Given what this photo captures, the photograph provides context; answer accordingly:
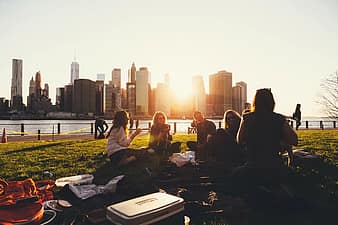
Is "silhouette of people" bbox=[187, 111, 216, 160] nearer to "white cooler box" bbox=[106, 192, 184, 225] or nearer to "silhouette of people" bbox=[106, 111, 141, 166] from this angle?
"silhouette of people" bbox=[106, 111, 141, 166]

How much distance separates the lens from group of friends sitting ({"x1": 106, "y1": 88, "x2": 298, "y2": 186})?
161 inches

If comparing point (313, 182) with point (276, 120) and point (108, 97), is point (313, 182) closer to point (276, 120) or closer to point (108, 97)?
point (276, 120)

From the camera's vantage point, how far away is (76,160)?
25.5 feet

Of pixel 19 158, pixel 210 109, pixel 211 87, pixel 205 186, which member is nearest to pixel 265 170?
pixel 205 186

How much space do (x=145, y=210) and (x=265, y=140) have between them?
2.27 m

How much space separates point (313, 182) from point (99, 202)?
3614 millimetres

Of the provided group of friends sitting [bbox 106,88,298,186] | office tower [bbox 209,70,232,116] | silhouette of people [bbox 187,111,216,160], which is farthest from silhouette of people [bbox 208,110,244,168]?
office tower [bbox 209,70,232,116]

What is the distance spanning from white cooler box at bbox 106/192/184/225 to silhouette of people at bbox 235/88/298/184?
161cm

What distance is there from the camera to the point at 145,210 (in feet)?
8.79

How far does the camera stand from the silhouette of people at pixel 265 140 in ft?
13.3

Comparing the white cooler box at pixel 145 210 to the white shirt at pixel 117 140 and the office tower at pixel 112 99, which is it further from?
the office tower at pixel 112 99

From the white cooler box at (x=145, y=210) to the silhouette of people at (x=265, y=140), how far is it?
5.28 ft

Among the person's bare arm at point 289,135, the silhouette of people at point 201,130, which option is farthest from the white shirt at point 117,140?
the person's bare arm at point 289,135

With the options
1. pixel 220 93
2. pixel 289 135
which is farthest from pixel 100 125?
pixel 220 93
